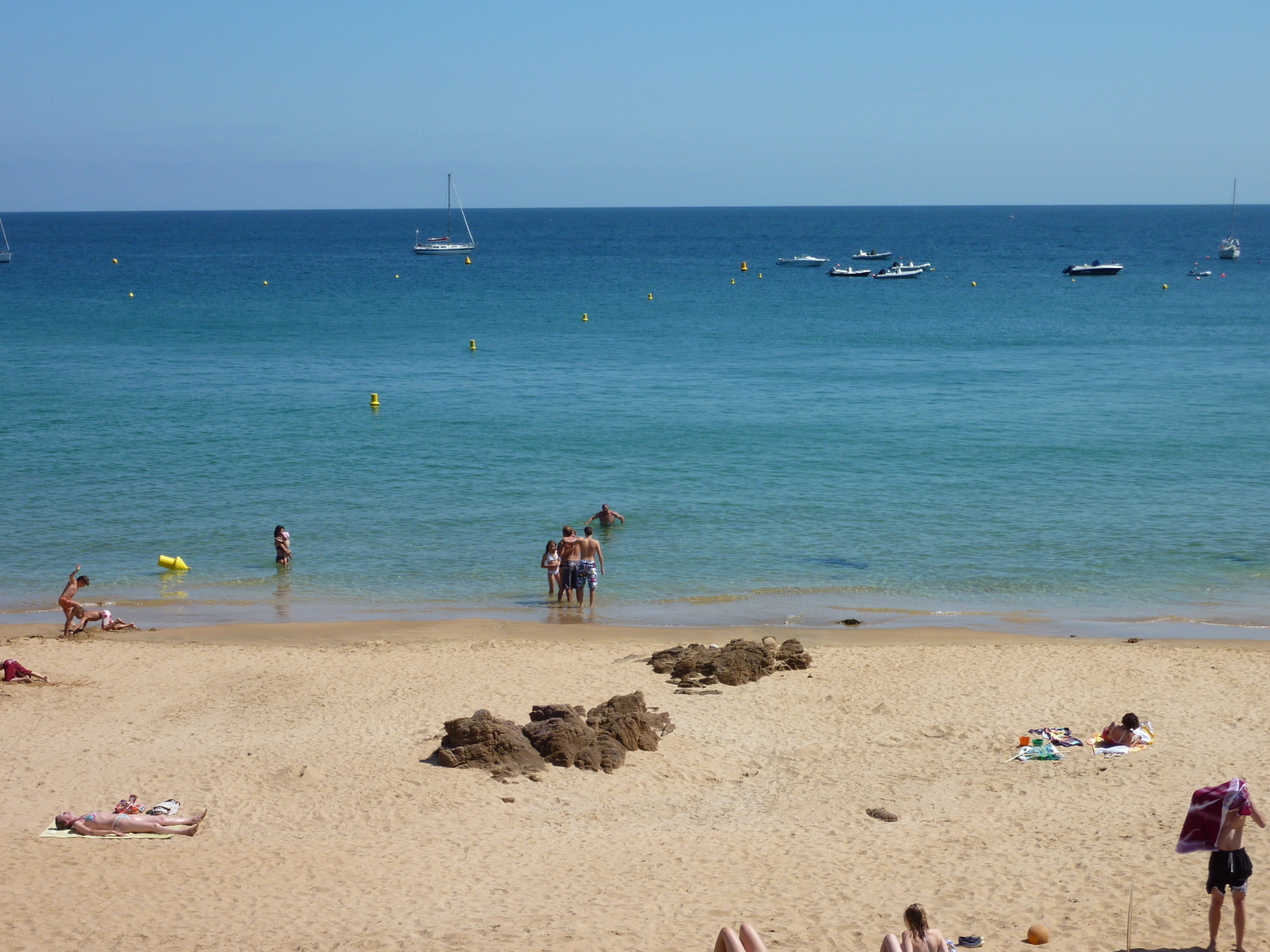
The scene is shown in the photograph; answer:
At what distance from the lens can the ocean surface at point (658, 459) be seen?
69.5 feet

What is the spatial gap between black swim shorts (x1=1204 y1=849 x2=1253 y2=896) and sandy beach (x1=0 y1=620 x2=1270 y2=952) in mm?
595

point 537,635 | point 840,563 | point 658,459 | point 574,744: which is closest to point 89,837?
point 574,744

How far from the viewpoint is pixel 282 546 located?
2208 cm

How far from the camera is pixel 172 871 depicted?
1030 centimetres

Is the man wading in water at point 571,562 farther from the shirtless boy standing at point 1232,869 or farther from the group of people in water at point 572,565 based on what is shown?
the shirtless boy standing at point 1232,869

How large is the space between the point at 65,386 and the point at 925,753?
36320 mm

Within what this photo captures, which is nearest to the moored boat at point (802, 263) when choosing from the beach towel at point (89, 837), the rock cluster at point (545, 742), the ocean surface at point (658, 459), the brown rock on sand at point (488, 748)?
the ocean surface at point (658, 459)

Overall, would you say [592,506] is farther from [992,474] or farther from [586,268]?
[586,268]

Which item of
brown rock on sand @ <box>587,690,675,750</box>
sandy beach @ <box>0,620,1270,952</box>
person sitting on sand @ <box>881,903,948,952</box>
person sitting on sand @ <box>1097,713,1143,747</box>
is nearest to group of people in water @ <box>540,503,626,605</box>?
sandy beach @ <box>0,620,1270,952</box>

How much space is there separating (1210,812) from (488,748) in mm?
7163

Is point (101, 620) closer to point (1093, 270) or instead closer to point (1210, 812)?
point (1210, 812)

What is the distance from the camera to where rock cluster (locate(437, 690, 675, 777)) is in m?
12.7

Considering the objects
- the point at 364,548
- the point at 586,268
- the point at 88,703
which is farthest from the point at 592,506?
the point at 586,268

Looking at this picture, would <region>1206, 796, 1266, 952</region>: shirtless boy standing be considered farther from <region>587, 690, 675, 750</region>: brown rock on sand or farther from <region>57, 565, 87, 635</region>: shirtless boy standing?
<region>57, 565, 87, 635</region>: shirtless boy standing
